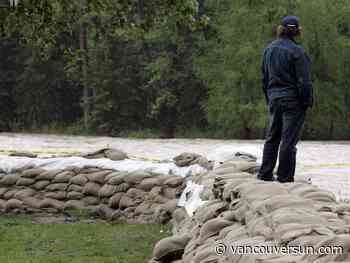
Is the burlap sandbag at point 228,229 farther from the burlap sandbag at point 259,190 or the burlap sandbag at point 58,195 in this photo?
the burlap sandbag at point 58,195

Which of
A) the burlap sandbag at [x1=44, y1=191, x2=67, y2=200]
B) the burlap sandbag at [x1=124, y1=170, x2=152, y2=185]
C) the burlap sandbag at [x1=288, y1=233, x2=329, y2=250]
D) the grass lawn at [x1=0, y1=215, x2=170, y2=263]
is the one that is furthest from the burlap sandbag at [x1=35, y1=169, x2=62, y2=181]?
the burlap sandbag at [x1=288, y1=233, x2=329, y2=250]

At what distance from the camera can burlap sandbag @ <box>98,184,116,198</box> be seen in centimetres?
1130

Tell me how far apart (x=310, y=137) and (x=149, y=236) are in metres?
19.8

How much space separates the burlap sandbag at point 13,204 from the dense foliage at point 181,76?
10269 mm

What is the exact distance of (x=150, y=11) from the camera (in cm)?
1293

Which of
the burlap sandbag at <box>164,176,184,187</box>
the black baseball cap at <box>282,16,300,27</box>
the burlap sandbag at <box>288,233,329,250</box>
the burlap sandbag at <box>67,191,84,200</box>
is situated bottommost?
the burlap sandbag at <box>67,191,84,200</box>

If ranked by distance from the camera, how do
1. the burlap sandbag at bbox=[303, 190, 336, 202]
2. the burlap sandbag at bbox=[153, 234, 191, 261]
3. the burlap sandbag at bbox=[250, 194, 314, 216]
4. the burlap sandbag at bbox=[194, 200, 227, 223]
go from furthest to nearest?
the burlap sandbag at bbox=[194, 200, 227, 223] < the burlap sandbag at bbox=[153, 234, 191, 261] < the burlap sandbag at bbox=[303, 190, 336, 202] < the burlap sandbag at bbox=[250, 194, 314, 216]

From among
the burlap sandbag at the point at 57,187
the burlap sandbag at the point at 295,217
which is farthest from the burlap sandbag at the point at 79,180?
the burlap sandbag at the point at 295,217

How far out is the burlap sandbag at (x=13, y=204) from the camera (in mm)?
11648

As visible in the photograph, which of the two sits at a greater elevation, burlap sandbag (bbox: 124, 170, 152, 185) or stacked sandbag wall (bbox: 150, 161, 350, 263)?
stacked sandbag wall (bbox: 150, 161, 350, 263)

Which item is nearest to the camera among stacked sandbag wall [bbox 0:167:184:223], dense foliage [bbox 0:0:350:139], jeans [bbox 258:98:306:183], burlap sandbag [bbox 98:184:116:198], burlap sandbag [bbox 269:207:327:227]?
burlap sandbag [bbox 269:207:327:227]

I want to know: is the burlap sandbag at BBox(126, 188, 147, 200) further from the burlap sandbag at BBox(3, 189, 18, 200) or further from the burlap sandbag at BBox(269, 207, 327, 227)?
the burlap sandbag at BBox(269, 207, 327, 227)

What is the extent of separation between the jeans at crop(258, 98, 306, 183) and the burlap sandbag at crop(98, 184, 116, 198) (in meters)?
4.22

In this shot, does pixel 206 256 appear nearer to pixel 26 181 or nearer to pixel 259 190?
pixel 259 190
